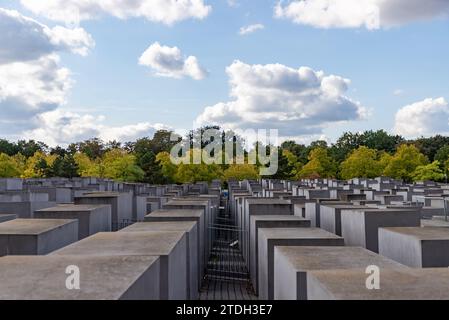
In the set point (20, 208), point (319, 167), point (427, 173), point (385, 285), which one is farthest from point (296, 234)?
point (319, 167)

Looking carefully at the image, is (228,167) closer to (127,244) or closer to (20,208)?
(20,208)

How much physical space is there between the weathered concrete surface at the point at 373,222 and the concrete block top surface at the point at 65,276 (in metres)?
6.54

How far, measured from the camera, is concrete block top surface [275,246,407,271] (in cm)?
683

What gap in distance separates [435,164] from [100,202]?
57.9 m

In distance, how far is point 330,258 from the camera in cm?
754

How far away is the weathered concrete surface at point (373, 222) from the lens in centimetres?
1155

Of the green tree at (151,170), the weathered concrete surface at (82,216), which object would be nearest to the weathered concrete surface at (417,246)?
the weathered concrete surface at (82,216)

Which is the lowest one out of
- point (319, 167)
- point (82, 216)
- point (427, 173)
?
point (82, 216)

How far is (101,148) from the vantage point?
107062mm

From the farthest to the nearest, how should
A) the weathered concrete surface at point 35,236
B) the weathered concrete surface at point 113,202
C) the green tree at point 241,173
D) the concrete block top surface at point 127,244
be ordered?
the green tree at point 241,173 → the weathered concrete surface at point 113,202 → the weathered concrete surface at point 35,236 → the concrete block top surface at point 127,244

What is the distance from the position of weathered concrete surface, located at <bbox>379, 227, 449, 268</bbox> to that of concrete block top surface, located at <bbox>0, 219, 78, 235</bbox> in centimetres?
677

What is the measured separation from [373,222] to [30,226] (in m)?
7.59

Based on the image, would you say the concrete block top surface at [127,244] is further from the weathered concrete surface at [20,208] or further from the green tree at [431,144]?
the green tree at [431,144]
